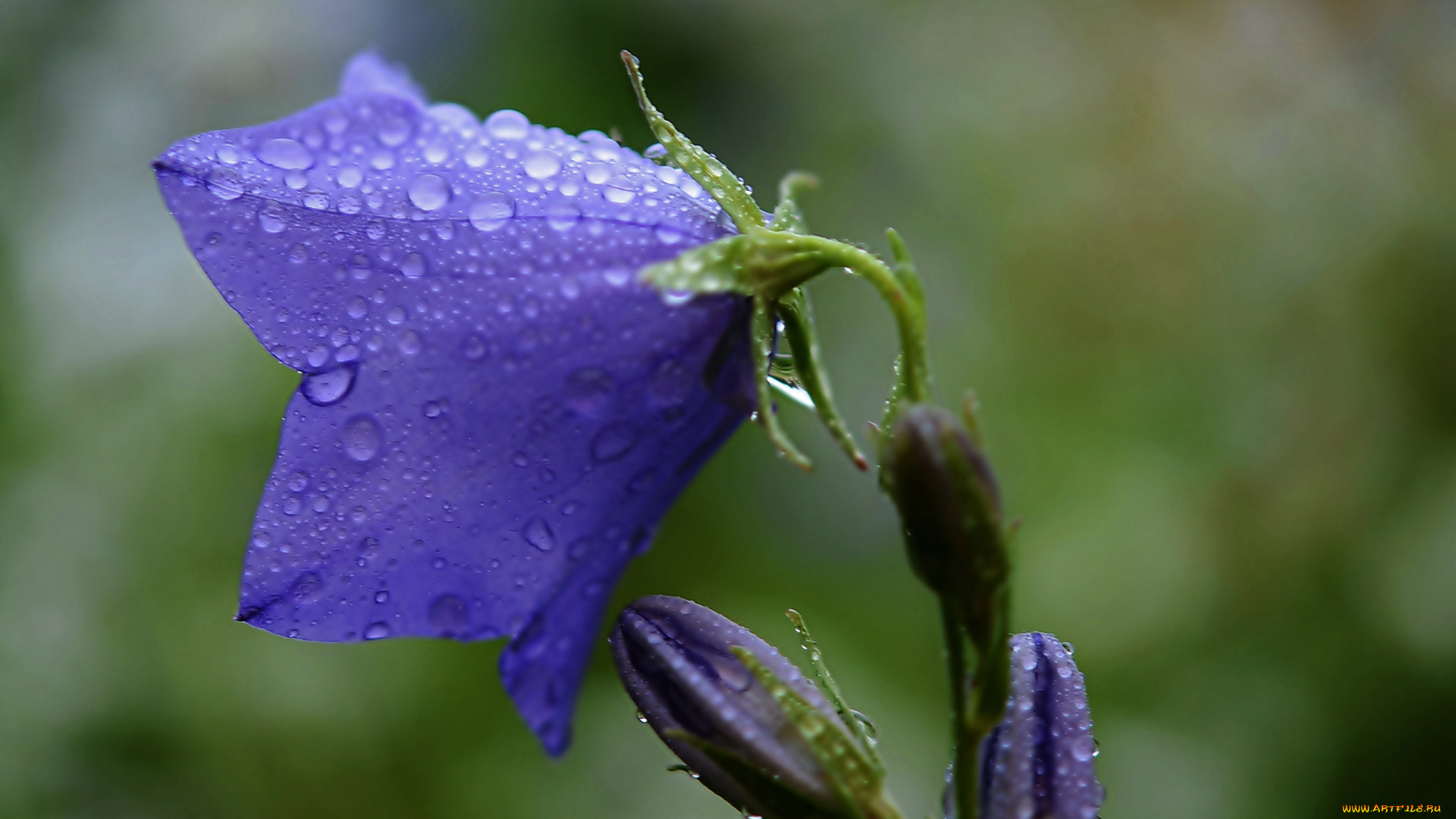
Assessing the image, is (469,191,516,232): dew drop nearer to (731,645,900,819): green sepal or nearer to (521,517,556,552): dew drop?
(521,517,556,552): dew drop

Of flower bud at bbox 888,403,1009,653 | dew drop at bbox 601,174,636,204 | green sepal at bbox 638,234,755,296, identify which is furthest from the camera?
dew drop at bbox 601,174,636,204

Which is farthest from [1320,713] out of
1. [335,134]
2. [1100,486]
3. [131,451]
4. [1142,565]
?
[131,451]

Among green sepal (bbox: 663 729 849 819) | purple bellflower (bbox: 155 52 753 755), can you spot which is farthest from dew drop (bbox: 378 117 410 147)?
green sepal (bbox: 663 729 849 819)

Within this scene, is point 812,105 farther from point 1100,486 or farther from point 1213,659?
point 1213,659

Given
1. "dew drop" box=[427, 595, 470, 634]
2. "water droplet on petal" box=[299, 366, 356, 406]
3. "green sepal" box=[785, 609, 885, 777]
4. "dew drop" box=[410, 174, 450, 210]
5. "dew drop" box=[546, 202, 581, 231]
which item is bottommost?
"dew drop" box=[427, 595, 470, 634]

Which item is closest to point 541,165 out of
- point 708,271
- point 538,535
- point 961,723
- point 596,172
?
point 596,172

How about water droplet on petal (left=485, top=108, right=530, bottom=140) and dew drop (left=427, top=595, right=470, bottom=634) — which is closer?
dew drop (left=427, top=595, right=470, bottom=634)
